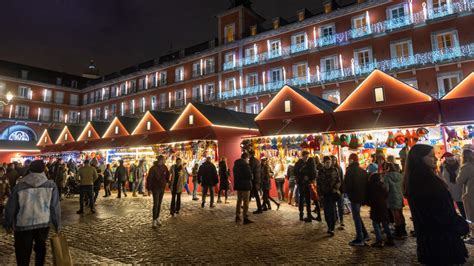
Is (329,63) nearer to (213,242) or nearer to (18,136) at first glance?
(213,242)

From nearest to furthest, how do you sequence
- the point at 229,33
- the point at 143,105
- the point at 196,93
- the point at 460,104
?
the point at 460,104 → the point at 229,33 → the point at 196,93 → the point at 143,105

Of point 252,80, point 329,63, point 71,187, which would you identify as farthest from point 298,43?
point 71,187

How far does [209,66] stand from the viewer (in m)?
32.3

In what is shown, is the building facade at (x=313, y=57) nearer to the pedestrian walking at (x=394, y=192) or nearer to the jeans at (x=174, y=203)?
the pedestrian walking at (x=394, y=192)

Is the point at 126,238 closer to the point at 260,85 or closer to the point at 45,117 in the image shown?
the point at 260,85

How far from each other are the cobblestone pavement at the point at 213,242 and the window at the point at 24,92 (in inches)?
1681

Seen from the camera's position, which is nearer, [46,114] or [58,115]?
[46,114]

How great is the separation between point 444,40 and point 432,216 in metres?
21.7

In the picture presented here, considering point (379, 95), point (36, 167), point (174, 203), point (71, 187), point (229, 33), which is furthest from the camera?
point (229, 33)

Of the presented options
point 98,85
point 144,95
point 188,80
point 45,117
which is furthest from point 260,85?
point 45,117

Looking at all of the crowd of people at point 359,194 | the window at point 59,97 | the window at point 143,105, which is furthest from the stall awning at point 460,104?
the window at point 59,97

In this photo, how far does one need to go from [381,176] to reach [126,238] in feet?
19.8

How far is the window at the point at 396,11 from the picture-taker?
2092cm

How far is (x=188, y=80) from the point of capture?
110 feet
